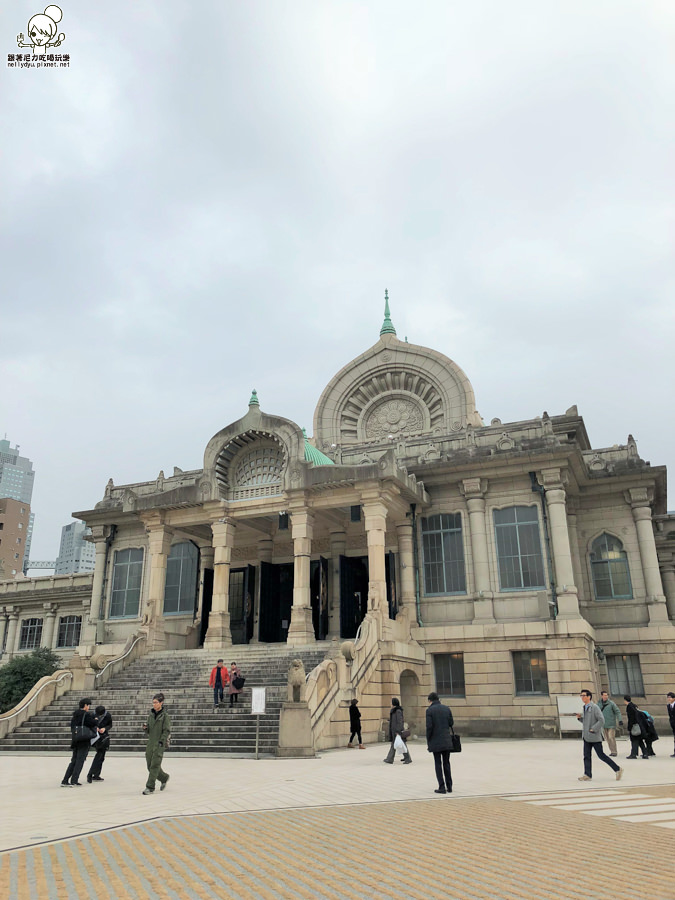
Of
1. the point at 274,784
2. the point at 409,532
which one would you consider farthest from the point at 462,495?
the point at 274,784

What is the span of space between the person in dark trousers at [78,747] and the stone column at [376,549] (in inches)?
475

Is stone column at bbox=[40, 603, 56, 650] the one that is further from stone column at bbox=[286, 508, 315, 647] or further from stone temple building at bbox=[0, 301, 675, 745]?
stone column at bbox=[286, 508, 315, 647]

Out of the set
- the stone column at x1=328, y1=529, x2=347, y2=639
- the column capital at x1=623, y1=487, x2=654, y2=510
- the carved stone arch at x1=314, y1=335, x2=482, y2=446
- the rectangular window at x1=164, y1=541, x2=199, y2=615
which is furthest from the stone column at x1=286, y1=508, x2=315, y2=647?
the column capital at x1=623, y1=487, x2=654, y2=510

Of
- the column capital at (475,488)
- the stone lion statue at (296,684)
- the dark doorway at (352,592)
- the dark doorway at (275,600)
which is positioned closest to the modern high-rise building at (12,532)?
the dark doorway at (275,600)

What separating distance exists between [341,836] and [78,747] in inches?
261

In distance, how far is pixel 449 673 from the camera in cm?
2552

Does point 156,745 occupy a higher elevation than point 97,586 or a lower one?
lower

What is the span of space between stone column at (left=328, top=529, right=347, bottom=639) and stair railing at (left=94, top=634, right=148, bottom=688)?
707 centimetres

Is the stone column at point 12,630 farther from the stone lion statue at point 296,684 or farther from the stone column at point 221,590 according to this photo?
the stone lion statue at point 296,684

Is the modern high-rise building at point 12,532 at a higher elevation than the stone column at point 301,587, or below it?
higher

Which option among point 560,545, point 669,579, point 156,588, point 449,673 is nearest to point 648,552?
point 560,545

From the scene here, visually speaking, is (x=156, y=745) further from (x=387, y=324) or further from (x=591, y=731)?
(x=387, y=324)

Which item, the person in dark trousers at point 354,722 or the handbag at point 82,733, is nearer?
the handbag at point 82,733

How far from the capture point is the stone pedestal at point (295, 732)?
16.5 m
